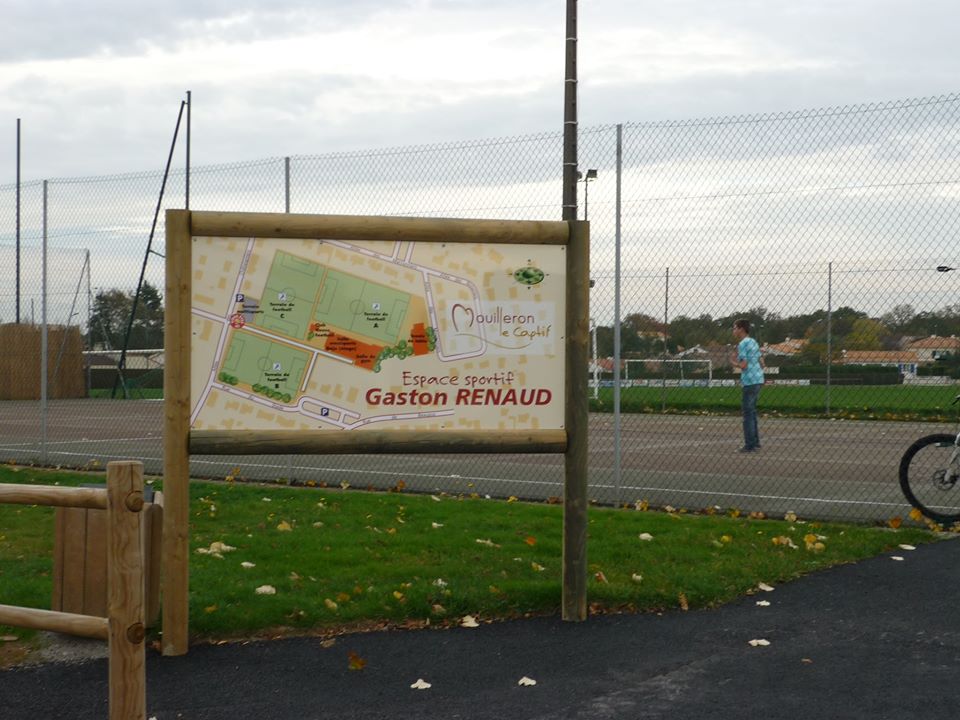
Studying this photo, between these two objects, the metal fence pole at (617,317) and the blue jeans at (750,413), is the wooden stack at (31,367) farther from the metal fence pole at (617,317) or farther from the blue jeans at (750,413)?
the metal fence pole at (617,317)

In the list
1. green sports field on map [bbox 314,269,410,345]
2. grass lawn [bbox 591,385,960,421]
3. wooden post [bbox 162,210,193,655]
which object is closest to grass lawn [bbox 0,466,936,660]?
wooden post [bbox 162,210,193,655]

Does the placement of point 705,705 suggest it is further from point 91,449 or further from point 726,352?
point 91,449

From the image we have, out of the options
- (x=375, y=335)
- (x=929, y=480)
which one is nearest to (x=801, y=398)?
(x=929, y=480)

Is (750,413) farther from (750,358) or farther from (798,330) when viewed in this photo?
(798,330)

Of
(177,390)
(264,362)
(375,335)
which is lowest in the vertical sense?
(177,390)

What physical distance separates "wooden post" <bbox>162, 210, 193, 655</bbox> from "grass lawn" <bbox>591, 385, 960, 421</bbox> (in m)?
6.10

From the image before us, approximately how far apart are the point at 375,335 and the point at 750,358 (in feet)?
18.3

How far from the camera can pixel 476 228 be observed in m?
6.70

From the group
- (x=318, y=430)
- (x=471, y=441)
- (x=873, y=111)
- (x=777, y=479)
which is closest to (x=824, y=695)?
(x=471, y=441)

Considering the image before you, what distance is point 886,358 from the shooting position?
423 inches

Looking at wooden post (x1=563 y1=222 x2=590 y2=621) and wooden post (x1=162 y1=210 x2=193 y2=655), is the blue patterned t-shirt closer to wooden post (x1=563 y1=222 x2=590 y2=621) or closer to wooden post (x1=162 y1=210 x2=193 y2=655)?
wooden post (x1=563 y1=222 x2=590 y2=621)

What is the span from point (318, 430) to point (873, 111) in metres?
5.54

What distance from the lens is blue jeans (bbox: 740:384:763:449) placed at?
13.1 metres

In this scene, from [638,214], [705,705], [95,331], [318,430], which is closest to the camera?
[705,705]
